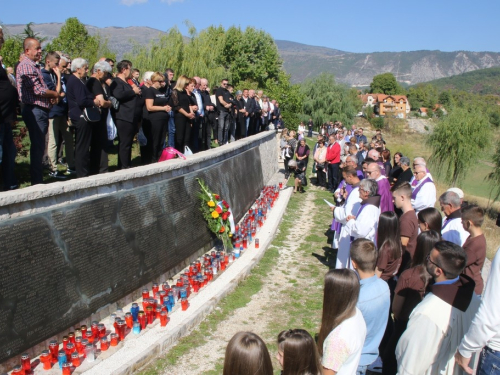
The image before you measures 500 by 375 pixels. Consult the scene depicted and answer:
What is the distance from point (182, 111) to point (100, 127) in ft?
7.95

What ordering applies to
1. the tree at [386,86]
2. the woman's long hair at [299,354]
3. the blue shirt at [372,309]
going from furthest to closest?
the tree at [386,86]
the blue shirt at [372,309]
the woman's long hair at [299,354]

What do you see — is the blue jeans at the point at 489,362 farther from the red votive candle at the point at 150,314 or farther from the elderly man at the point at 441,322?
the red votive candle at the point at 150,314

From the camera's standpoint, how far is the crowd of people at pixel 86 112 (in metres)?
6.15

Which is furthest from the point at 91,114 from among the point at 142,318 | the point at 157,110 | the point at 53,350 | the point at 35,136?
the point at 53,350

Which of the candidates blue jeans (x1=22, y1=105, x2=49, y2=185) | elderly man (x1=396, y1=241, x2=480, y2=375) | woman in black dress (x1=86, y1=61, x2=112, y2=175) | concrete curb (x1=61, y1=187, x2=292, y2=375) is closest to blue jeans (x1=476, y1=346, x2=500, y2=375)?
elderly man (x1=396, y1=241, x2=480, y2=375)

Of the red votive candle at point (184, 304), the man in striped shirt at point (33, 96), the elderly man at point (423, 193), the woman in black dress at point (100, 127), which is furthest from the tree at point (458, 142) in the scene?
the man in striped shirt at point (33, 96)

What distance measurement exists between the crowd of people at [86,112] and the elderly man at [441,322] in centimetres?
516

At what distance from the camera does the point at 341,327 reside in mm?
3113

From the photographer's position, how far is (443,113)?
25.4 meters

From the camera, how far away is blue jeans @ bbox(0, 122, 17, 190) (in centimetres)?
588

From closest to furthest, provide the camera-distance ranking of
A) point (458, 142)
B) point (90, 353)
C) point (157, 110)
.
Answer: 1. point (90, 353)
2. point (157, 110)
3. point (458, 142)

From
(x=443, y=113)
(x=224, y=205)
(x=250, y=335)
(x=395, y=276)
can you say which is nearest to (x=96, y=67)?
(x=224, y=205)

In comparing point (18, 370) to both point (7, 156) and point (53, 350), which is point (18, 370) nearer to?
point (53, 350)

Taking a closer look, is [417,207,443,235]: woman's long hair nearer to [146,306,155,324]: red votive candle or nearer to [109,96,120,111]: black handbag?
[146,306,155,324]: red votive candle
